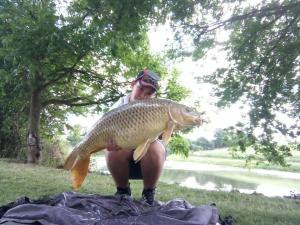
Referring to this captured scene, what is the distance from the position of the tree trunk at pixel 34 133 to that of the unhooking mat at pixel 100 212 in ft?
17.3

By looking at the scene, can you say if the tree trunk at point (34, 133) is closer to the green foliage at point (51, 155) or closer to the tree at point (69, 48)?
the tree at point (69, 48)

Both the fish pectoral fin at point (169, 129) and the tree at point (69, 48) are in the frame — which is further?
the tree at point (69, 48)

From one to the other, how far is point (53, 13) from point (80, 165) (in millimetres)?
4655

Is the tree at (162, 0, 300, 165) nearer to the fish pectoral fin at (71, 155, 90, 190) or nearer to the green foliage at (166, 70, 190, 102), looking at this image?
the fish pectoral fin at (71, 155, 90, 190)

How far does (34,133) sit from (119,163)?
533 centimetres

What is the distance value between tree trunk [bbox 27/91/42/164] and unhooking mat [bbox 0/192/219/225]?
5.28 metres

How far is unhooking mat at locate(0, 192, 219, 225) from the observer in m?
2.03

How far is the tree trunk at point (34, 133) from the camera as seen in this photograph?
7.52 metres

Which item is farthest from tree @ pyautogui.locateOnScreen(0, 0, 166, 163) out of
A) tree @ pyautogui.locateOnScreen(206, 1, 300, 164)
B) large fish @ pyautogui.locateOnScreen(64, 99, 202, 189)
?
large fish @ pyautogui.locateOnScreen(64, 99, 202, 189)

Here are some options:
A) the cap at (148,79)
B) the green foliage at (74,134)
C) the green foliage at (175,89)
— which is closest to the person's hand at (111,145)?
the cap at (148,79)

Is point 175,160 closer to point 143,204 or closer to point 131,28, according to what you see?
point 131,28

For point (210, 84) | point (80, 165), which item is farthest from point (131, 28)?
point (80, 165)

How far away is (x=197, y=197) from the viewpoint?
3770mm

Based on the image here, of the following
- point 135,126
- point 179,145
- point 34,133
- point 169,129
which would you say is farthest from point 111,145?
point 179,145
